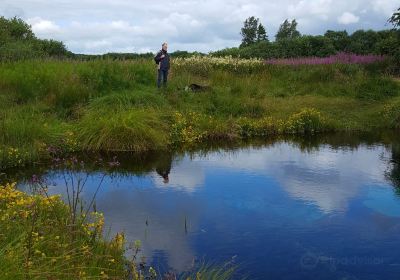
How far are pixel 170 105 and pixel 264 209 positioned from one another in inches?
350

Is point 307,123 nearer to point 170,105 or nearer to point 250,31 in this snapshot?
point 170,105

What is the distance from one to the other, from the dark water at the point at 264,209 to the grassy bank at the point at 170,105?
1.41 m

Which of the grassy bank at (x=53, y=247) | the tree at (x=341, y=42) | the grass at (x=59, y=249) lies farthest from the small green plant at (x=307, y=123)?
the tree at (x=341, y=42)

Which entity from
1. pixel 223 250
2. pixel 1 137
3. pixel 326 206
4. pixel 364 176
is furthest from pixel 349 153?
pixel 1 137

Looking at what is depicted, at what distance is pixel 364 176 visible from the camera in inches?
445

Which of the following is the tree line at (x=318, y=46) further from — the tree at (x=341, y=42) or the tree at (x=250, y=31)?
the tree at (x=250, y=31)

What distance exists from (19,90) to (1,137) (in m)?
4.38

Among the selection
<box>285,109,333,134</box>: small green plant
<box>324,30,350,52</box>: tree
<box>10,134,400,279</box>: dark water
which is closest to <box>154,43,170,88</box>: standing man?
<box>285,109,333,134</box>: small green plant

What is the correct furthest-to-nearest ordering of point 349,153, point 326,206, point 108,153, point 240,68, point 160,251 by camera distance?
1. point 240,68
2. point 349,153
3. point 108,153
4. point 326,206
5. point 160,251

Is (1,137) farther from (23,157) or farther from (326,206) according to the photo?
(326,206)

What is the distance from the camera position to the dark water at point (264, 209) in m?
6.66

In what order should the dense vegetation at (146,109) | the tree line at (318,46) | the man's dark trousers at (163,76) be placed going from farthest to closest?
the tree line at (318,46) → the man's dark trousers at (163,76) → the dense vegetation at (146,109)

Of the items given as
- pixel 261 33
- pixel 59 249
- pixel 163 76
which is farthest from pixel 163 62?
pixel 261 33

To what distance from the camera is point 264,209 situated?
8797 millimetres
